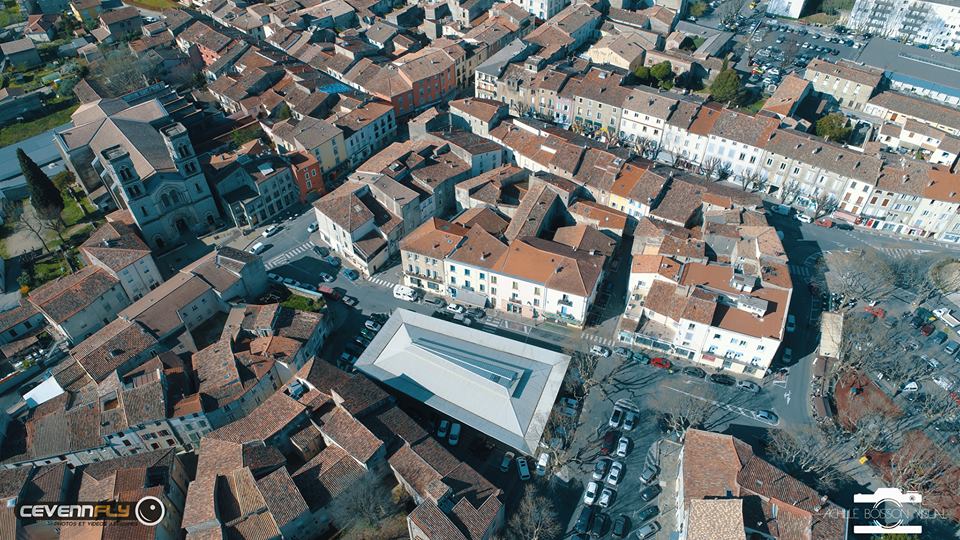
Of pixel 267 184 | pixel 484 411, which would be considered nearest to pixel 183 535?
pixel 484 411

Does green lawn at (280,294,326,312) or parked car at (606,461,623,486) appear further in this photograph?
green lawn at (280,294,326,312)

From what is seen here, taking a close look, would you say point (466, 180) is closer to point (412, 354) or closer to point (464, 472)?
point (412, 354)

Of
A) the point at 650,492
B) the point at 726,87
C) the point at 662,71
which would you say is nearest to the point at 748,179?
the point at 726,87

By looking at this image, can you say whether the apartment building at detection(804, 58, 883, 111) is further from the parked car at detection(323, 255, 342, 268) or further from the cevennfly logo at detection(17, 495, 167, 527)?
the cevennfly logo at detection(17, 495, 167, 527)

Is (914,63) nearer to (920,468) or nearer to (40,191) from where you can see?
(920,468)

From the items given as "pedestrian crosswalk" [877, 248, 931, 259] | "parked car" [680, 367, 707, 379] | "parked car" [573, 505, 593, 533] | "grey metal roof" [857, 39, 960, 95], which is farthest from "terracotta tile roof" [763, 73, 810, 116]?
"parked car" [573, 505, 593, 533]

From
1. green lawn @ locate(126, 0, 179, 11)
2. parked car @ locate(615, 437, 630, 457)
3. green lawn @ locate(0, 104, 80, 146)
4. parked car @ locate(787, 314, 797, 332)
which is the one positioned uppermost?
green lawn @ locate(126, 0, 179, 11)
